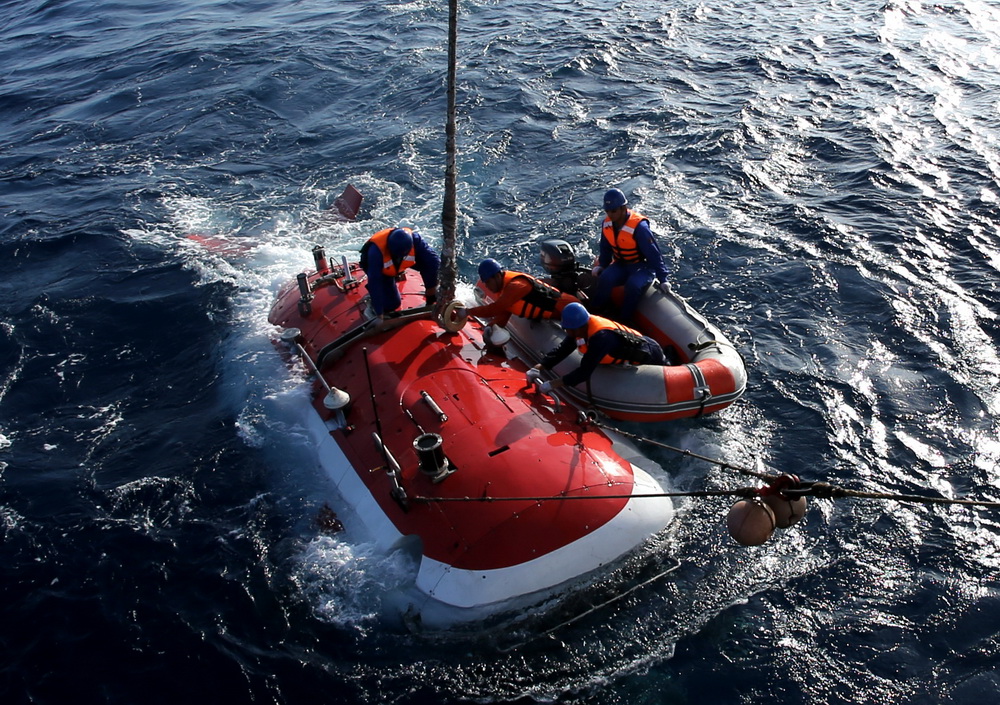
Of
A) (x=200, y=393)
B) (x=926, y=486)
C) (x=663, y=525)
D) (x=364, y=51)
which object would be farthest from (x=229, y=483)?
(x=364, y=51)

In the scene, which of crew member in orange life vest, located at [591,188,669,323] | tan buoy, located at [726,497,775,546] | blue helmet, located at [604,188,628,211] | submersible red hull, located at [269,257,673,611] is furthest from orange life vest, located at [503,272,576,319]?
tan buoy, located at [726,497,775,546]

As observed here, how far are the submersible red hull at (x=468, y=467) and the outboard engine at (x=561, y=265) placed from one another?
1484mm

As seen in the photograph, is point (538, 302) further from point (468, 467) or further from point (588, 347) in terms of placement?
point (468, 467)

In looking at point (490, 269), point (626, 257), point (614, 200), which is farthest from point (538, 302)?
point (614, 200)

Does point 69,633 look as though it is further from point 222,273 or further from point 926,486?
point 926,486

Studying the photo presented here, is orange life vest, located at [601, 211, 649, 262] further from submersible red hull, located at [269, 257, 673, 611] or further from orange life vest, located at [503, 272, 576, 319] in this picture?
submersible red hull, located at [269, 257, 673, 611]

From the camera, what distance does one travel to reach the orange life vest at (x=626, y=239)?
330 inches

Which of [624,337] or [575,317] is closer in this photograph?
[575,317]

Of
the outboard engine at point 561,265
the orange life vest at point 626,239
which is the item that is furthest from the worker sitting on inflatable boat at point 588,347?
the outboard engine at point 561,265

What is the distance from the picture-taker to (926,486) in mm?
6992

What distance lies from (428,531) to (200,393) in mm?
4173

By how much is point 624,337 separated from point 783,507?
9.32 ft

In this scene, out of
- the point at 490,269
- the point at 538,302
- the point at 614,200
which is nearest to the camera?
the point at 490,269

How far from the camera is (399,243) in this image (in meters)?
7.75
